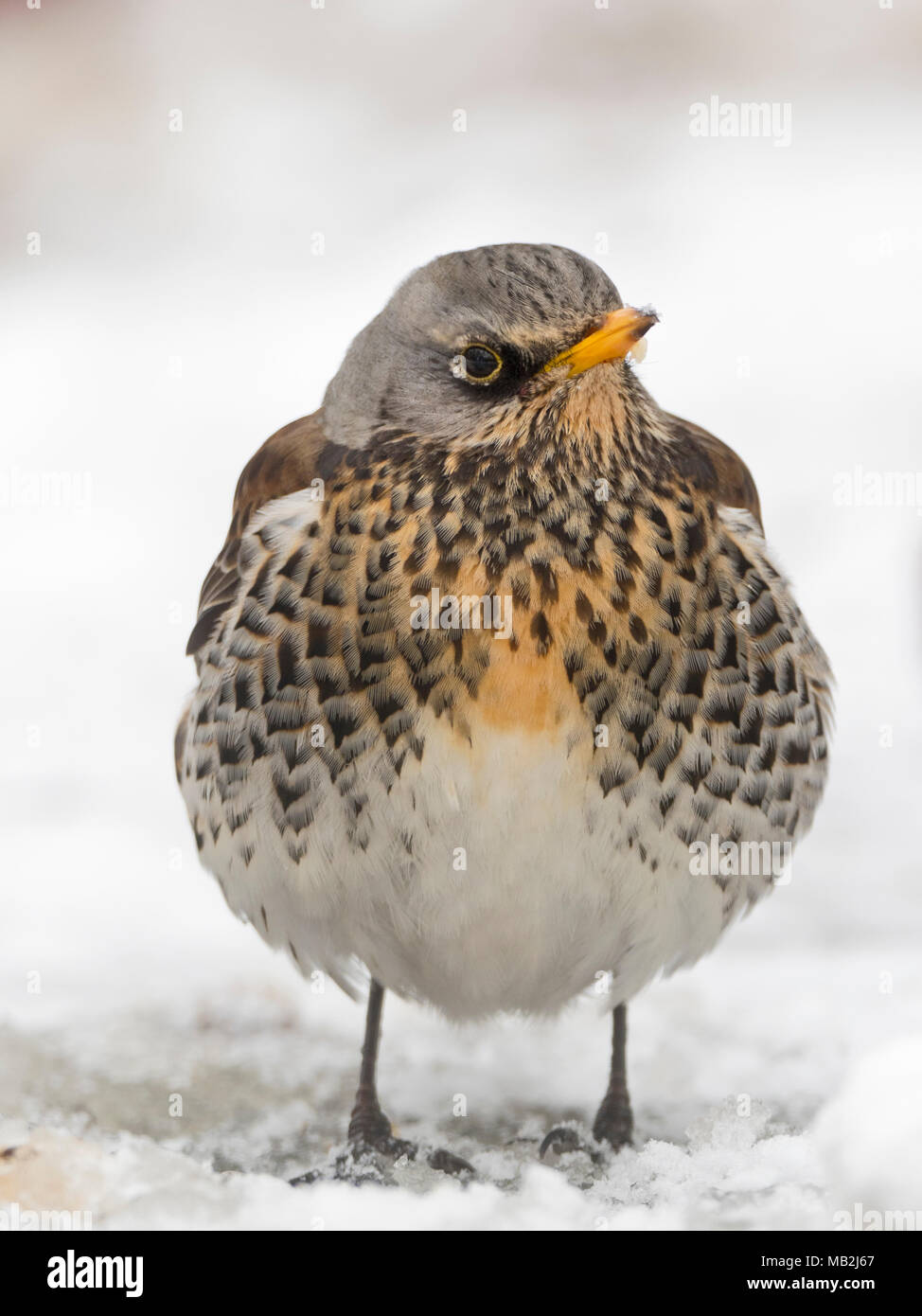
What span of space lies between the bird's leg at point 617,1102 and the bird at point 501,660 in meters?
0.45

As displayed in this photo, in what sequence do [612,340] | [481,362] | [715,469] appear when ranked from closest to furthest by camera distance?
[612,340]
[481,362]
[715,469]

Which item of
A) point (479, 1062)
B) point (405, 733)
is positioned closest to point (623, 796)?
point (405, 733)

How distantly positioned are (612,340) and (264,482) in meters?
0.77

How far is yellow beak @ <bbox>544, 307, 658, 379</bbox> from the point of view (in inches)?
91.5

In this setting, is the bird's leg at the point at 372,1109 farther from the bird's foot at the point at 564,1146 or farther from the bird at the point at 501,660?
the bird at the point at 501,660

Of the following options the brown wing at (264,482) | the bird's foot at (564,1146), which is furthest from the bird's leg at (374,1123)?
the brown wing at (264,482)

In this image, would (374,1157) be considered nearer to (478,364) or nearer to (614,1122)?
(614,1122)

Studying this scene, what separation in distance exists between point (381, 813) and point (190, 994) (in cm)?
139

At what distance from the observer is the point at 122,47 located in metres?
6.39

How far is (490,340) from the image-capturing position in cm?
242

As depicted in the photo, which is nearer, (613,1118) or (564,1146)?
(564,1146)

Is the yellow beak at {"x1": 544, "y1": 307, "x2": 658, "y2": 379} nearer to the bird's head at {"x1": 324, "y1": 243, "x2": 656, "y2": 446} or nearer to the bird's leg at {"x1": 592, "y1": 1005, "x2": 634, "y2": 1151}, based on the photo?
the bird's head at {"x1": 324, "y1": 243, "x2": 656, "y2": 446}

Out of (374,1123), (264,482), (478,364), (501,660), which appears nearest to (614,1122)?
(374,1123)

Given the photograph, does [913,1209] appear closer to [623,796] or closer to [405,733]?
[623,796]
